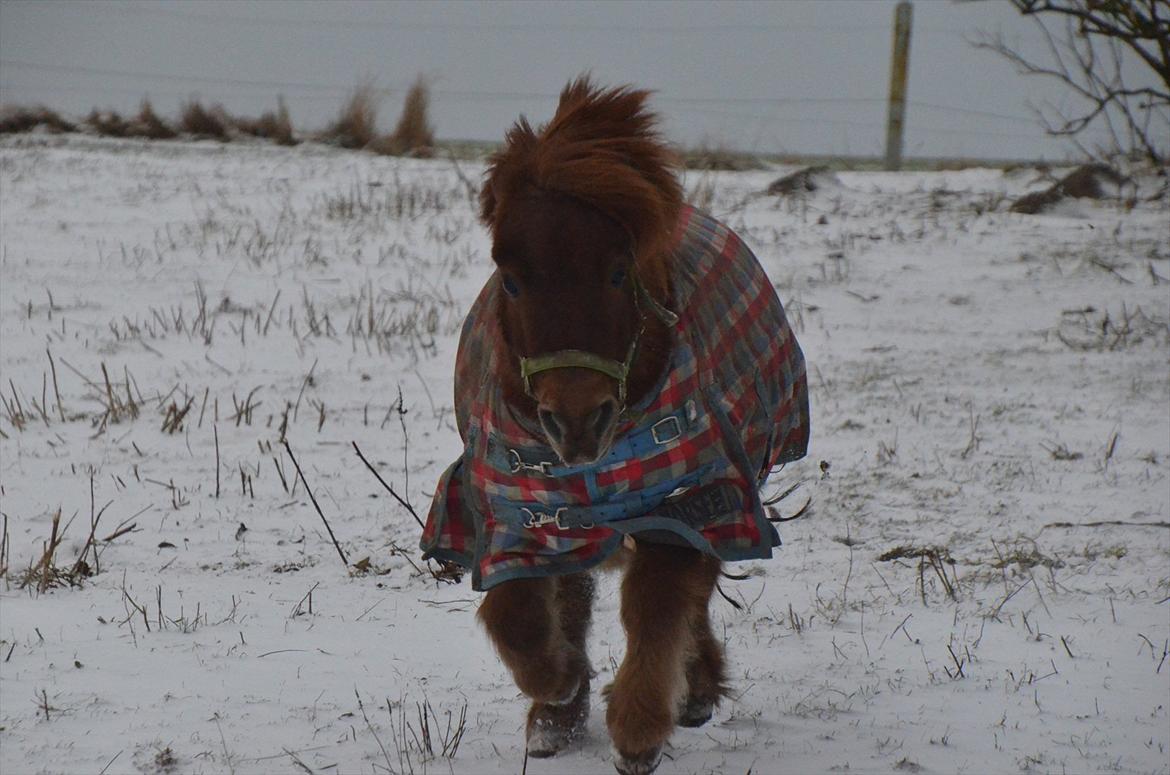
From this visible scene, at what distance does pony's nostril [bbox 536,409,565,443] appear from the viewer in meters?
2.49

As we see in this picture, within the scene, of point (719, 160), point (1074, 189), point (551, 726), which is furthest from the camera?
point (719, 160)

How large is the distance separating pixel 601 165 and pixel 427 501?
284 centimetres

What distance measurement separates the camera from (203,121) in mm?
17016

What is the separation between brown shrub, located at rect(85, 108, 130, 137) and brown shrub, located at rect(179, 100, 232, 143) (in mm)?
887

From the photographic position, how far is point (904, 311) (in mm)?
8305

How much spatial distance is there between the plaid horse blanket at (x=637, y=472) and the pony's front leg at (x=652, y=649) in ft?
0.26

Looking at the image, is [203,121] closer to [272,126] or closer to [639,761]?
[272,126]

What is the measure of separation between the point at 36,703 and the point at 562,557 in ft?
Result: 4.80

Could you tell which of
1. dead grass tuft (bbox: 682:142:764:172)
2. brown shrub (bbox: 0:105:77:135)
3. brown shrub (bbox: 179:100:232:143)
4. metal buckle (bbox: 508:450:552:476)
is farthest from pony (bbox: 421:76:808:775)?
brown shrub (bbox: 0:105:77:135)

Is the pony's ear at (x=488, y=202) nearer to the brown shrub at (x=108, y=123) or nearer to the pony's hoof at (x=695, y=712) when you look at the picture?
the pony's hoof at (x=695, y=712)

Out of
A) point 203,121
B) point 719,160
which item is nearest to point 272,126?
point 203,121

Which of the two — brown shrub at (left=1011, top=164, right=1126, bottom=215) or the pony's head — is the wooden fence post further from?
the pony's head

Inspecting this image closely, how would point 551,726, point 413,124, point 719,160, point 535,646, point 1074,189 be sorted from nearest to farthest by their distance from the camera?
point 535,646 < point 551,726 < point 1074,189 < point 719,160 < point 413,124

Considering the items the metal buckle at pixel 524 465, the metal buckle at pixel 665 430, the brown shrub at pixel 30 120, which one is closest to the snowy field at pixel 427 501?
the metal buckle at pixel 524 465
